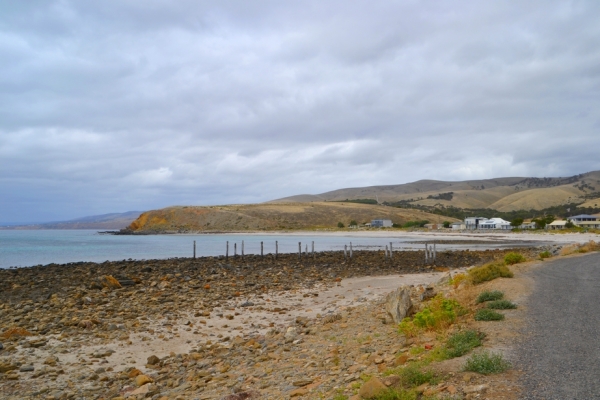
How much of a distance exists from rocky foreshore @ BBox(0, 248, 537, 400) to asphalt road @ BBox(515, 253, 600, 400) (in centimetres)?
230

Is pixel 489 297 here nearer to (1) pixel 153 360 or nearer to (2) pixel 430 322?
(2) pixel 430 322

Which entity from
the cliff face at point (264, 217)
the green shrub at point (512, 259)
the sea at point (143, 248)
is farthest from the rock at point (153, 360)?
the cliff face at point (264, 217)

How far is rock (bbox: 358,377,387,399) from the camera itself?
6031 millimetres

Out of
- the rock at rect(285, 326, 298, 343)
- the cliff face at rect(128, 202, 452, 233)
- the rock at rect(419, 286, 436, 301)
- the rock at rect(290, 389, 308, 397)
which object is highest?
the cliff face at rect(128, 202, 452, 233)

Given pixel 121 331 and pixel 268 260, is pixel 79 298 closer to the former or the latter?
pixel 121 331

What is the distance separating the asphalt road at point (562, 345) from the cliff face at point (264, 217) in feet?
390

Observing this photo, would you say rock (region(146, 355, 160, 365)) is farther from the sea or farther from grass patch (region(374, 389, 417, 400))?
the sea

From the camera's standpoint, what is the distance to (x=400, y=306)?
1201 centimetres

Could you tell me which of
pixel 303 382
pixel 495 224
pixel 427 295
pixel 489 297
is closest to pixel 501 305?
pixel 489 297

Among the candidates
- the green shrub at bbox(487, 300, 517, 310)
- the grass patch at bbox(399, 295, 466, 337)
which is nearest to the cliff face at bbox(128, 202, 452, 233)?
the green shrub at bbox(487, 300, 517, 310)

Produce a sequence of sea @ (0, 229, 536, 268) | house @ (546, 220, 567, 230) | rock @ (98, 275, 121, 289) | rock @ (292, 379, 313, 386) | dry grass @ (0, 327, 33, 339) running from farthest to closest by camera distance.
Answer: house @ (546, 220, 567, 230) → sea @ (0, 229, 536, 268) → rock @ (98, 275, 121, 289) → dry grass @ (0, 327, 33, 339) → rock @ (292, 379, 313, 386)

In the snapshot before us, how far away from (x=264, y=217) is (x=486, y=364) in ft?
441

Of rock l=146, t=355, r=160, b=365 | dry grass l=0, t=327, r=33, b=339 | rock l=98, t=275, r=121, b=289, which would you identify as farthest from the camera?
rock l=98, t=275, r=121, b=289

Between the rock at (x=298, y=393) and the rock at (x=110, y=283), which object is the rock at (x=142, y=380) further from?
the rock at (x=110, y=283)
